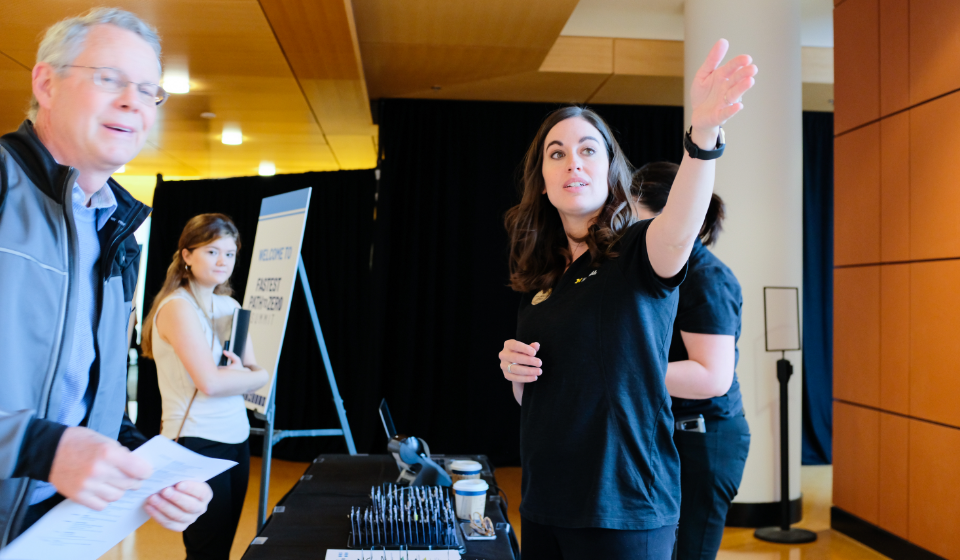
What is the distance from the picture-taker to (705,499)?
65.6 inches

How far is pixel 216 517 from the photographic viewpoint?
6.72 ft

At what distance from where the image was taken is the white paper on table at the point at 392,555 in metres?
1.46

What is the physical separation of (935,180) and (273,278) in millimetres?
3219

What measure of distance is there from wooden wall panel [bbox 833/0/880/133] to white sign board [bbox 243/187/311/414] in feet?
9.73

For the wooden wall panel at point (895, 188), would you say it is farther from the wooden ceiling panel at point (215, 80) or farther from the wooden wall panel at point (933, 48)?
the wooden ceiling panel at point (215, 80)

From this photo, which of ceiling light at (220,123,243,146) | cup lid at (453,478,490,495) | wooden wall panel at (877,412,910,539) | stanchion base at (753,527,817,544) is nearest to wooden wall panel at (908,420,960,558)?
wooden wall panel at (877,412,910,539)

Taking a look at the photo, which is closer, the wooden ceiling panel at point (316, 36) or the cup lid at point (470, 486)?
the cup lid at point (470, 486)

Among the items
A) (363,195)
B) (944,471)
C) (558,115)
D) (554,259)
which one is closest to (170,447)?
(554,259)

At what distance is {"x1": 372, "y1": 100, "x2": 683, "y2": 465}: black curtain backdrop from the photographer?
538cm

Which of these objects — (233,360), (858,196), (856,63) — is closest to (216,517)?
(233,360)

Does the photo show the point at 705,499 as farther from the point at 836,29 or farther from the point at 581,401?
the point at 836,29

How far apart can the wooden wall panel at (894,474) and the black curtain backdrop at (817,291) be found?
8.04ft

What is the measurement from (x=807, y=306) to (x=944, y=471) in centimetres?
293

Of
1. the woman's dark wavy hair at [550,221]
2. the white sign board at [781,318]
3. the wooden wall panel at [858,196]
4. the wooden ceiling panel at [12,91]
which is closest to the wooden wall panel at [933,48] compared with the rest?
the wooden wall panel at [858,196]
